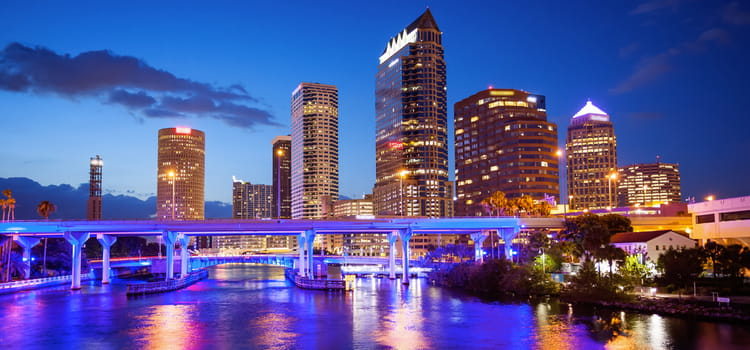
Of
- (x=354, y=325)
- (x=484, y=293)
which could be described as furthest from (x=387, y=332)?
(x=484, y=293)

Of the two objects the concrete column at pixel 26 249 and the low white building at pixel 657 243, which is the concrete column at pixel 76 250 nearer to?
the concrete column at pixel 26 249

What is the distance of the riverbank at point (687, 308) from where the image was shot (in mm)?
57763

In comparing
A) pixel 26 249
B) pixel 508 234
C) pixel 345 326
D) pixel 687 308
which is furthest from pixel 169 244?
pixel 687 308

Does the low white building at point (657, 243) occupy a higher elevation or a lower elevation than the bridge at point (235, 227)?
lower

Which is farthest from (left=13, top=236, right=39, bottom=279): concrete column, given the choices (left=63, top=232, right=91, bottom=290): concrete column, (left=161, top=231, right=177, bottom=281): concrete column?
(left=161, top=231, right=177, bottom=281): concrete column

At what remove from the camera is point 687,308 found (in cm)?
6241

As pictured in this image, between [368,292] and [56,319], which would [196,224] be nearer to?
[368,292]

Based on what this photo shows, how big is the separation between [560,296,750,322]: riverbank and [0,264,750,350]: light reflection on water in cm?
156

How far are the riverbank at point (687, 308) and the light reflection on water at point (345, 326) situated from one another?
156cm

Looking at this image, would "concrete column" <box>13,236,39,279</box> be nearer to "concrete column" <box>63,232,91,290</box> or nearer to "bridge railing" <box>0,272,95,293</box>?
"bridge railing" <box>0,272,95,293</box>

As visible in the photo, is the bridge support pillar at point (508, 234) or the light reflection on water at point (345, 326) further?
the bridge support pillar at point (508, 234)

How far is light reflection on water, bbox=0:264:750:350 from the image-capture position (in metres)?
51.7

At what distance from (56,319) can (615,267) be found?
71.7m

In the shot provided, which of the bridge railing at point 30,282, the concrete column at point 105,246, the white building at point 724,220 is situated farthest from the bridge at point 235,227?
the white building at point 724,220
